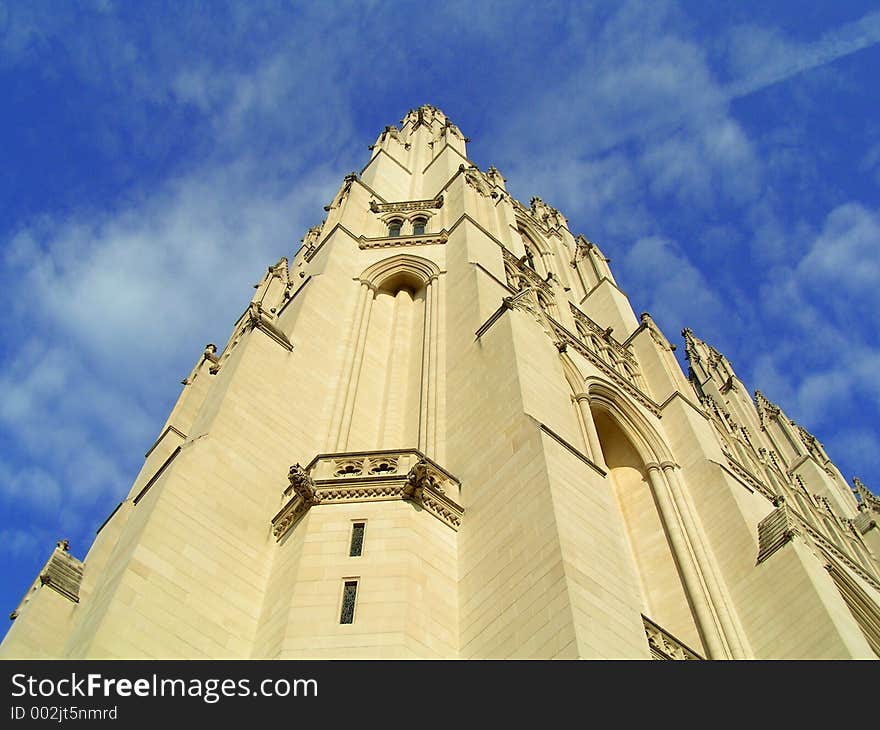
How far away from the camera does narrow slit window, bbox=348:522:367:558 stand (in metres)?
12.0

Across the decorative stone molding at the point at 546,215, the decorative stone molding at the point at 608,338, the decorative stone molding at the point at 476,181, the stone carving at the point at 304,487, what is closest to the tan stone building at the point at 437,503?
the stone carving at the point at 304,487

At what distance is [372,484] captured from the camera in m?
13.0

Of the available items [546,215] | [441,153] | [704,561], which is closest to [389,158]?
[441,153]

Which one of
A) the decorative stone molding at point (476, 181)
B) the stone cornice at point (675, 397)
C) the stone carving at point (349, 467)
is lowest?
the stone carving at point (349, 467)

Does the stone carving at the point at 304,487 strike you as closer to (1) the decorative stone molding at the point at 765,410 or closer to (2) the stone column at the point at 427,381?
(2) the stone column at the point at 427,381

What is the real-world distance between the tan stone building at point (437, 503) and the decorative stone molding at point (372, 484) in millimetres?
35

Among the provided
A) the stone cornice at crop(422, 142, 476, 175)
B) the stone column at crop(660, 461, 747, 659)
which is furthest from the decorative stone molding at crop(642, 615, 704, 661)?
the stone cornice at crop(422, 142, 476, 175)

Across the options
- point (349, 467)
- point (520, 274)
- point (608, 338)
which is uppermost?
point (608, 338)

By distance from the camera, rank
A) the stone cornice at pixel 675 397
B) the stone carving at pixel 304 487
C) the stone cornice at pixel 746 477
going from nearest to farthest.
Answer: the stone carving at pixel 304 487 < the stone cornice at pixel 746 477 < the stone cornice at pixel 675 397

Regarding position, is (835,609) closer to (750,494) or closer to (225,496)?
(750,494)

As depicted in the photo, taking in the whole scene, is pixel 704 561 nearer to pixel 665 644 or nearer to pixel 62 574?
pixel 665 644

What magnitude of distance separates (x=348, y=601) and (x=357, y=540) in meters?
1.15

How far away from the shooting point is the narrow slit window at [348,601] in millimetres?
10939
